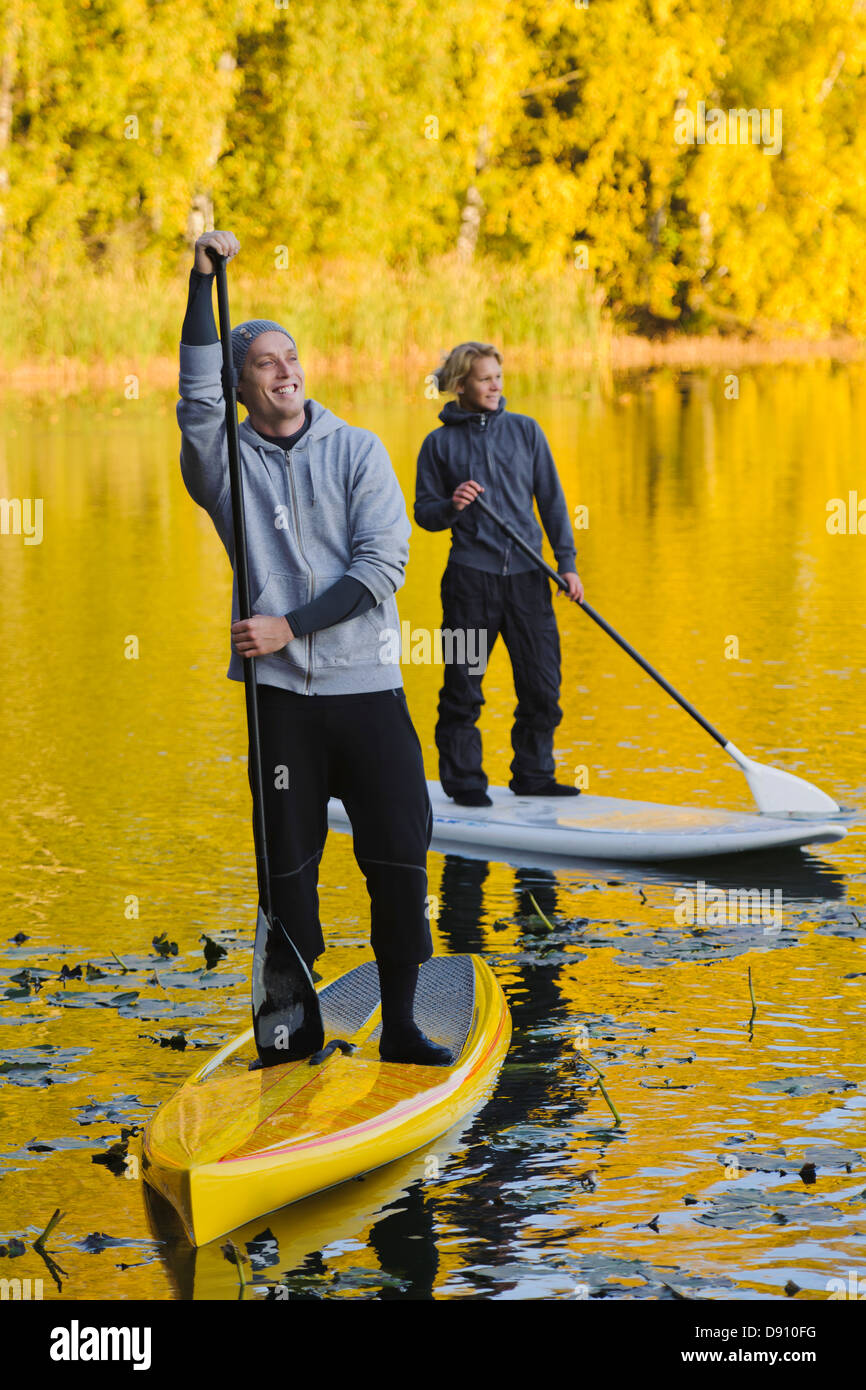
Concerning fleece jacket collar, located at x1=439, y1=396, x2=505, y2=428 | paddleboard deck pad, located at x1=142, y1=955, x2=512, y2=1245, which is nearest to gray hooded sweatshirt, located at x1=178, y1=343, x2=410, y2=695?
paddleboard deck pad, located at x1=142, y1=955, x2=512, y2=1245

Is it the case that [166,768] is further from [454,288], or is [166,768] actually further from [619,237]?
[619,237]

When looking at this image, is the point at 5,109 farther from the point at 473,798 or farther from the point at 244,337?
the point at 244,337

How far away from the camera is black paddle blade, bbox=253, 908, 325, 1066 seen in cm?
529

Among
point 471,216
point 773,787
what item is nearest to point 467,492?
point 773,787

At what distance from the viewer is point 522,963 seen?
685 cm

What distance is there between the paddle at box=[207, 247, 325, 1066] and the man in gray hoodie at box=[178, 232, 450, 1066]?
37 mm

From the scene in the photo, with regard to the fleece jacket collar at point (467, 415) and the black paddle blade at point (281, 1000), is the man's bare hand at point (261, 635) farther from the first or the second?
the fleece jacket collar at point (467, 415)

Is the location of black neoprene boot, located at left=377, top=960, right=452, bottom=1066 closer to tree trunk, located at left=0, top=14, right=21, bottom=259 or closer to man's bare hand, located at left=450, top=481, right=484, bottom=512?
man's bare hand, located at left=450, top=481, right=484, bottom=512

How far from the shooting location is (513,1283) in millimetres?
4484

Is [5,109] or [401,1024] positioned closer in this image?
[401,1024]

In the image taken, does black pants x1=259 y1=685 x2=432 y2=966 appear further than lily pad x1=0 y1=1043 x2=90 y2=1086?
No

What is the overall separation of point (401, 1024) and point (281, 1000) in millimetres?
322

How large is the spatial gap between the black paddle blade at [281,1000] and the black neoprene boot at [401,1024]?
0.57ft

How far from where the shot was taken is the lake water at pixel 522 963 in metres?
4.71
